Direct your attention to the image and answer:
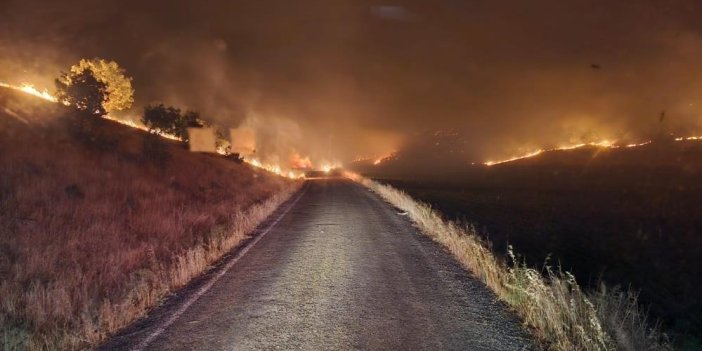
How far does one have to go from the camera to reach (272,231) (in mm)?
13727

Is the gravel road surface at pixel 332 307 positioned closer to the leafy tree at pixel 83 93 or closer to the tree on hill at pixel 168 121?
the leafy tree at pixel 83 93

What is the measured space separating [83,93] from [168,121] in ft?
77.1

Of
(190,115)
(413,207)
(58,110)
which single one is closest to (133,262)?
(413,207)

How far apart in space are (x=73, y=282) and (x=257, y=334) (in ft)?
16.3

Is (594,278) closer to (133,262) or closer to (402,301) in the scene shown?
(402,301)

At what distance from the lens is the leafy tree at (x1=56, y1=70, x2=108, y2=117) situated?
2636cm

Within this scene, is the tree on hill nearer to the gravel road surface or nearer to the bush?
the bush

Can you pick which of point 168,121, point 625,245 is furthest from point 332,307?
point 168,121

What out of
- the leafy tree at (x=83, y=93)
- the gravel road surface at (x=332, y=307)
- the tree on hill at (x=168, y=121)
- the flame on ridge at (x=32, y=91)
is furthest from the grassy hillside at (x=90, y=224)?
the tree on hill at (x=168, y=121)

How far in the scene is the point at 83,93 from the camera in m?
26.6

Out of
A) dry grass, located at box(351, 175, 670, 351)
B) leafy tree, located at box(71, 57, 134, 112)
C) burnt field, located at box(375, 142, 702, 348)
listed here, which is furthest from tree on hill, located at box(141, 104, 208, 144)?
dry grass, located at box(351, 175, 670, 351)

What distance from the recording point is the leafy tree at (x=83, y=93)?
2636cm

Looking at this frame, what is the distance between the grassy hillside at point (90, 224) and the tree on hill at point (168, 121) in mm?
19581

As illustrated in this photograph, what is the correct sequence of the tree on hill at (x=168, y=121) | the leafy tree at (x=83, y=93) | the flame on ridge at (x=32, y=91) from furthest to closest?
the tree on hill at (x=168, y=121)
the leafy tree at (x=83, y=93)
the flame on ridge at (x=32, y=91)
